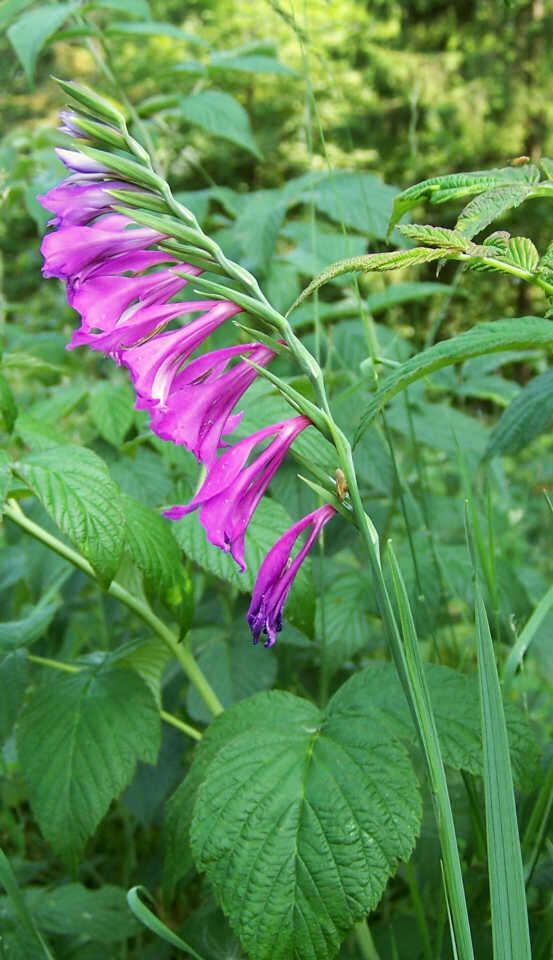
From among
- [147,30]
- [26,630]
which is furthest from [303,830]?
[147,30]

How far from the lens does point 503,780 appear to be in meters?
0.73

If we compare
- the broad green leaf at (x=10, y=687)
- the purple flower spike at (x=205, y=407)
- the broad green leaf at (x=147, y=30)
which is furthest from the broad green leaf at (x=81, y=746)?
the broad green leaf at (x=147, y=30)

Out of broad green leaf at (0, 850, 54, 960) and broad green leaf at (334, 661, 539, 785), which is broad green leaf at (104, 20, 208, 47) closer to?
broad green leaf at (334, 661, 539, 785)

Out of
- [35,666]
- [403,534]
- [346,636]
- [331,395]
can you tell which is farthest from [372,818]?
[403,534]

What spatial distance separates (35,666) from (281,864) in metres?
1.06

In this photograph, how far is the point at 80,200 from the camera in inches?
31.9

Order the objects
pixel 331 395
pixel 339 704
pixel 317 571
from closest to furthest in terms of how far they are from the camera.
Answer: pixel 339 704
pixel 317 571
pixel 331 395

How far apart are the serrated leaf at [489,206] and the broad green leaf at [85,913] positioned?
108cm

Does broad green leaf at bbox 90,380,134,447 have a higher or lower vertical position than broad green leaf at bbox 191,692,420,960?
higher

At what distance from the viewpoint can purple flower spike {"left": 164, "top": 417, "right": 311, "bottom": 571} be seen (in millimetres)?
799

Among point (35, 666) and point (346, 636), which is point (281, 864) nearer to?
point (346, 636)

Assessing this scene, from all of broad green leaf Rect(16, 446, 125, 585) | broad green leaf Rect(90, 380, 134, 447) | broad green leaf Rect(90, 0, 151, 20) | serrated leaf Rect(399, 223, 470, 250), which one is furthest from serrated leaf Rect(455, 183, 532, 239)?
broad green leaf Rect(90, 0, 151, 20)

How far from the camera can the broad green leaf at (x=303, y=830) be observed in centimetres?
83

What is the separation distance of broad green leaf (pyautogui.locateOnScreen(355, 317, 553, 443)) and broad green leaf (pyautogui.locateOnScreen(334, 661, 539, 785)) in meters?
0.40
